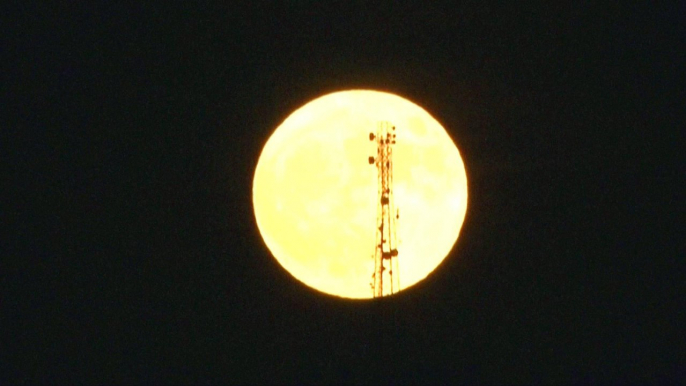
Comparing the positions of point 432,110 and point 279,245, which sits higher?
point 432,110

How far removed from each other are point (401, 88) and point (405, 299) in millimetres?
1788

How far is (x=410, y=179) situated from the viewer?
821 cm

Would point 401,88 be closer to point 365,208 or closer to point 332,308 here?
point 365,208

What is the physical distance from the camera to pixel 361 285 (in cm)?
814

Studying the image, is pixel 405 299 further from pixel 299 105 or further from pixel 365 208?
pixel 299 105

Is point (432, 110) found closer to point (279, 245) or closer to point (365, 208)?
point (365, 208)

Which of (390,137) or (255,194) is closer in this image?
(390,137)

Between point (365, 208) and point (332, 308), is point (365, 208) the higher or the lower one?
the higher one

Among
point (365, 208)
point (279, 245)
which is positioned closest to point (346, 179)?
point (365, 208)

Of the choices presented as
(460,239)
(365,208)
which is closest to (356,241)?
(365,208)

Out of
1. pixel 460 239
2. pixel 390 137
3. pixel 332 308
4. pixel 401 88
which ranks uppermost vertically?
pixel 401 88

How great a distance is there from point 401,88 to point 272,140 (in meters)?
1.18

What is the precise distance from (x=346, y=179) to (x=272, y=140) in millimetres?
739

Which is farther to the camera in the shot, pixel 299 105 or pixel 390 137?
pixel 299 105
